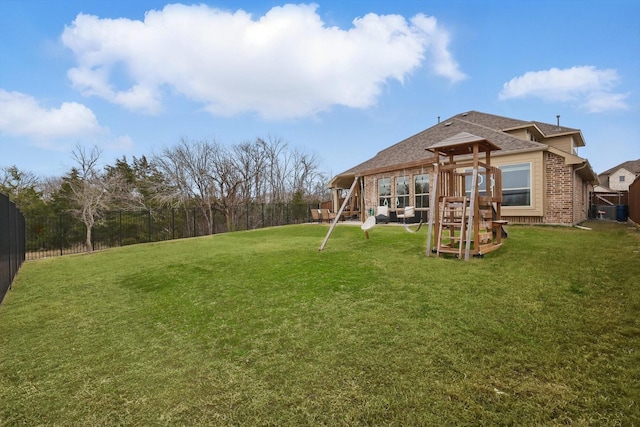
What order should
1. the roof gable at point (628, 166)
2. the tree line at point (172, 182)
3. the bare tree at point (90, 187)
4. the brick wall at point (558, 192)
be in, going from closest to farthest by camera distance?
the brick wall at point (558, 192) < the bare tree at point (90, 187) < the tree line at point (172, 182) < the roof gable at point (628, 166)

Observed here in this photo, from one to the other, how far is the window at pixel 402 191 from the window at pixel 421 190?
443 mm

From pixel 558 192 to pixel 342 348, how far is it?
11533 mm

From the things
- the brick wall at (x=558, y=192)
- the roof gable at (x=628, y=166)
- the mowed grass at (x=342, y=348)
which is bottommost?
the mowed grass at (x=342, y=348)

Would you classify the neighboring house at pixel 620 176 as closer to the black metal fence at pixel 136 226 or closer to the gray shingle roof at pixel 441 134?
the gray shingle roof at pixel 441 134

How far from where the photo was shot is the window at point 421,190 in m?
13.6

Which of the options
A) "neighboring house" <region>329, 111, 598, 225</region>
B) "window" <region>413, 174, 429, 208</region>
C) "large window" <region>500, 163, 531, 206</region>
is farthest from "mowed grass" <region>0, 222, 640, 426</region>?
"window" <region>413, 174, 429, 208</region>

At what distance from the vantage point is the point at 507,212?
11430 mm

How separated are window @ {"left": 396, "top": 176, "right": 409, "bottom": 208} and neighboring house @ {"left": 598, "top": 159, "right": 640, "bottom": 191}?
4625 centimetres

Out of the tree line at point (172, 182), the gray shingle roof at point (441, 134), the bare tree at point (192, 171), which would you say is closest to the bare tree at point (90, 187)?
the tree line at point (172, 182)

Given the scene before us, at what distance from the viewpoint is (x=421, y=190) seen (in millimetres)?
13781

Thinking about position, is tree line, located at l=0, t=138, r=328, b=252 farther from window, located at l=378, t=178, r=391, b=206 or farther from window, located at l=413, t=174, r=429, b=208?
window, located at l=413, t=174, r=429, b=208

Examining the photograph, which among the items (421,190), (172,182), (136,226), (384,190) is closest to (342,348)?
(421,190)

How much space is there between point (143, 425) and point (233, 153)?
26785 millimetres

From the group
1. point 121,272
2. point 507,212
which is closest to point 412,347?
point 121,272
